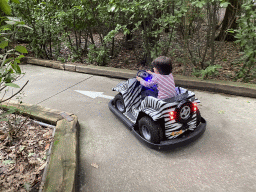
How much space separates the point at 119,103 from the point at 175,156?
1525 millimetres

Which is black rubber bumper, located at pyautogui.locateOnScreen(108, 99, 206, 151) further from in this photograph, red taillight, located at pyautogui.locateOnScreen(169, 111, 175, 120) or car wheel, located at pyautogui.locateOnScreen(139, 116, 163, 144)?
red taillight, located at pyautogui.locateOnScreen(169, 111, 175, 120)

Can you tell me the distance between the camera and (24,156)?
2709 mm

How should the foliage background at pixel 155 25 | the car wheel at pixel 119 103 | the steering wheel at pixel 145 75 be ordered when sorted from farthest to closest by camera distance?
the foliage background at pixel 155 25 → the car wheel at pixel 119 103 → the steering wheel at pixel 145 75

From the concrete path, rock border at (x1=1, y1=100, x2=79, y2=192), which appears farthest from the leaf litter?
the concrete path

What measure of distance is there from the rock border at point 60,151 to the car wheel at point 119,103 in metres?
0.91

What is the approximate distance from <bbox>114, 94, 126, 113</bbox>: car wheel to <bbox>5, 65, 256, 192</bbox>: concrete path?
221 millimetres

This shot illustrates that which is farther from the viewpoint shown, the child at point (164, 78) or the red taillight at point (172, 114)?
the child at point (164, 78)

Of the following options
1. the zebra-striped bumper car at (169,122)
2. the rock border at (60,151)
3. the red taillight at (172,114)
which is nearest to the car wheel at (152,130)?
the zebra-striped bumper car at (169,122)

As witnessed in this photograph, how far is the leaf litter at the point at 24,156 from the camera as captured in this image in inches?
90.4

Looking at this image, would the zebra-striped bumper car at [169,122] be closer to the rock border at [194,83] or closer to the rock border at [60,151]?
the rock border at [60,151]

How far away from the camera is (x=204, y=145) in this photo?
3.12 metres

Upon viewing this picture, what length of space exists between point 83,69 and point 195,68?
3.38 meters

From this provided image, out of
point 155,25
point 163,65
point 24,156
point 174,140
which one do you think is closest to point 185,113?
point 174,140

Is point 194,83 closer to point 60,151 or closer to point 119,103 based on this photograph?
point 119,103
